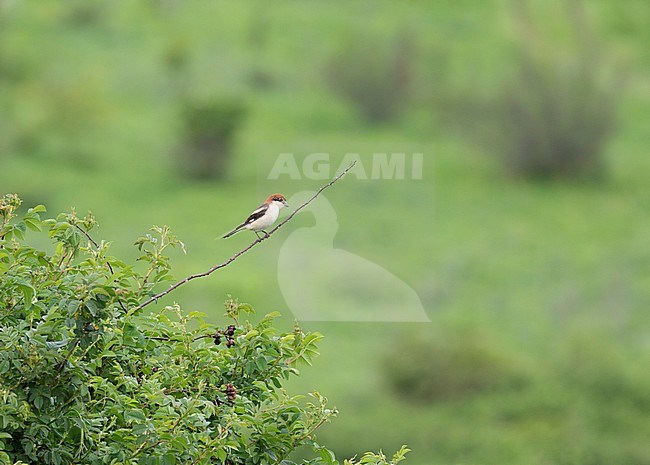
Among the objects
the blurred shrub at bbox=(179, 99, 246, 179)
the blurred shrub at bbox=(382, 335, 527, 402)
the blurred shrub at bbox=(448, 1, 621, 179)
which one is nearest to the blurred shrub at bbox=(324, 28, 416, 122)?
the blurred shrub at bbox=(448, 1, 621, 179)

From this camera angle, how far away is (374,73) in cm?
1595

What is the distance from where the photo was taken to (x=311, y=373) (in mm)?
10906

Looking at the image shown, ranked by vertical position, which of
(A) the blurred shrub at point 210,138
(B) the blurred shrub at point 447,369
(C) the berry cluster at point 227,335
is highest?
(C) the berry cluster at point 227,335

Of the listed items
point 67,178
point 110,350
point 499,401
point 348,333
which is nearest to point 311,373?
point 348,333

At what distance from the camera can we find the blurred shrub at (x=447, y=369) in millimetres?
10023

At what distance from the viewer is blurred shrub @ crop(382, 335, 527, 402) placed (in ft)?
32.9

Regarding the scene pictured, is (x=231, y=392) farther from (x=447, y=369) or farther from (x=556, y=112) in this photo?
(x=556, y=112)

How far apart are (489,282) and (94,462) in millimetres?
10735

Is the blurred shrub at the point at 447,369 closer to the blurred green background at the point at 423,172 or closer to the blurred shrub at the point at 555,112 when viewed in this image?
the blurred green background at the point at 423,172

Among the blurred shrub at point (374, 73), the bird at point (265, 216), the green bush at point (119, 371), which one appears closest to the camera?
the green bush at point (119, 371)

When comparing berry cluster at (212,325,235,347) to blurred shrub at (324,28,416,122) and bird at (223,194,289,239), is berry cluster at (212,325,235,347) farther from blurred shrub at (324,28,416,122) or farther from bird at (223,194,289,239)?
blurred shrub at (324,28,416,122)

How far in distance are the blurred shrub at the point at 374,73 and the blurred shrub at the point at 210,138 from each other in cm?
179

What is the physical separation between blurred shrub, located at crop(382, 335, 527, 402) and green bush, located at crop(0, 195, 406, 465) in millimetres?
8065

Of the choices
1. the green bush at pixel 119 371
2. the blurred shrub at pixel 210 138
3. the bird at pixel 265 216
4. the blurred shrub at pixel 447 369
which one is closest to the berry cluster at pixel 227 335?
the green bush at pixel 119 371
